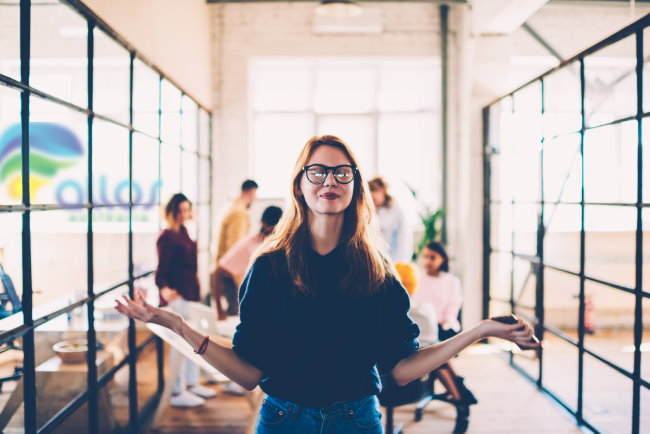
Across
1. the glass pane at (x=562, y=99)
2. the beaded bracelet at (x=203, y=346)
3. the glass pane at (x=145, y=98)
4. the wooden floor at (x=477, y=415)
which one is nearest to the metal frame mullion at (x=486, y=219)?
the wooden floor at (x=477, y=415)

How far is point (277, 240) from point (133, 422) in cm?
228

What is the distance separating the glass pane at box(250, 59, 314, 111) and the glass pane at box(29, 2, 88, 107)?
381 cm

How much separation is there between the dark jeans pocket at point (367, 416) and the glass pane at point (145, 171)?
2217 mm

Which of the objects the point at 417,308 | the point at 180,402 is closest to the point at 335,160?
the point at 417,308

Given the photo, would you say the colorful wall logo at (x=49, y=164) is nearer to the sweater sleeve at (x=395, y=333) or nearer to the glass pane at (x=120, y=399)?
the glass pane at (x=120, y=399)

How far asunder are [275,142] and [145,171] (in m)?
2.93

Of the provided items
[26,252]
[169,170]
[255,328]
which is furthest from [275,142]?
[255,328]

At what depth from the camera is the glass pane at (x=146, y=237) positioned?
3.38 metres

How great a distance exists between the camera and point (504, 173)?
17.0 feet

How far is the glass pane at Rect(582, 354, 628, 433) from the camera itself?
10.9ft

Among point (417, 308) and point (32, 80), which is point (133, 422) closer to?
point (417, 308)

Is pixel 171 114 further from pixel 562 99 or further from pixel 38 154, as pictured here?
pixel 562 99

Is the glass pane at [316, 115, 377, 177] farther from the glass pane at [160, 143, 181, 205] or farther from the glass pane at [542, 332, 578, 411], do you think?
the glass pane at [542, 332, 578, 411]

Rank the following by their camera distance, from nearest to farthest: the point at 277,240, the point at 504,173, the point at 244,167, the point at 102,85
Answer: the point at 277,240 < the point at 102,85 < the point at 504,173 < the point at 244,167
